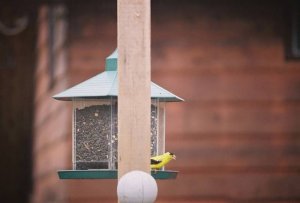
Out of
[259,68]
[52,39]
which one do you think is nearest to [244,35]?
[259,68]

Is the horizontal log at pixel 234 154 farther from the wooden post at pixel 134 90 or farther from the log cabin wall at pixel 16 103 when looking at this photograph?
the wooden post at pixel 134 90

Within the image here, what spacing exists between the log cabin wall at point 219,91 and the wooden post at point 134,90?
2.86 metres

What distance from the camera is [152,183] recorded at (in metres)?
1.80

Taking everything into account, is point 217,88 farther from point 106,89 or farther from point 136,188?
point 136,188

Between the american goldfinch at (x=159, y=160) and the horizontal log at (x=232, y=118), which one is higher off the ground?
the horizontal log at (x=232, y=118)

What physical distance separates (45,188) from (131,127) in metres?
3.48

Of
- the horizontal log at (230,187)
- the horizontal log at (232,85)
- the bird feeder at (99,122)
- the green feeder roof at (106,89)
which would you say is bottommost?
the horizontal log at (230,187)

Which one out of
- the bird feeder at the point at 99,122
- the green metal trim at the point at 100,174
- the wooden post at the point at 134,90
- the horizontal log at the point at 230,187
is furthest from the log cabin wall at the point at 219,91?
the wooden post at the point at 134,90

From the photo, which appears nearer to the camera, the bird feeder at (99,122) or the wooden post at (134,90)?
the wooden post at (134,90)

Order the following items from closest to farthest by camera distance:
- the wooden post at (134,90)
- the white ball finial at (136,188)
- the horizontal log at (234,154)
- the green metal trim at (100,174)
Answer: the white ball finial at (136,188), the wooden post at (134,90), the green metal trim at (100,174), the horizontal log at (234,154)

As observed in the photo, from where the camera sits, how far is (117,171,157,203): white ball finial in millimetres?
1778

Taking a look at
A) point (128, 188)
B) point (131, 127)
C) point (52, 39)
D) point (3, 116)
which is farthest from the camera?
point (3, 116)

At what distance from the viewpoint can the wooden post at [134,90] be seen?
6.27 ft

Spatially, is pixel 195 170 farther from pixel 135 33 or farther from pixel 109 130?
pixel 135 33
